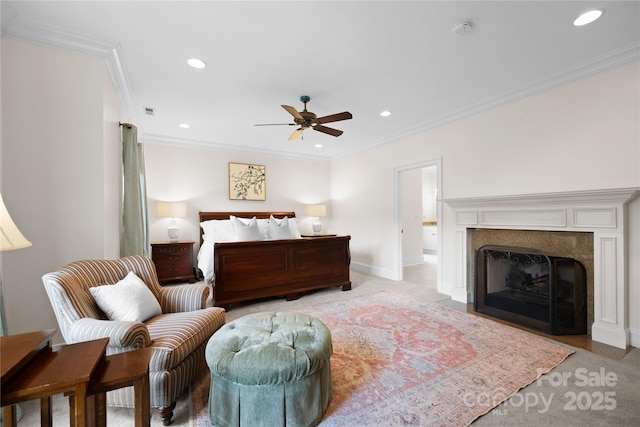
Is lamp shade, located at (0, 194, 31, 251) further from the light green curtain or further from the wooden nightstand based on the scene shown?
the wooden nightstand

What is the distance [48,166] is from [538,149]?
459cm

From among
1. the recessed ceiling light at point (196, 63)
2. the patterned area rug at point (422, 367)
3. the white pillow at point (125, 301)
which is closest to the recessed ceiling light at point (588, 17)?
the patterned area rug at point (422, 367)

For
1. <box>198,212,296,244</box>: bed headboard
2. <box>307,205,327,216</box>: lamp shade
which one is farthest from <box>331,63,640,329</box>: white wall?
<box>198,212,296,244</box>: bed headboard

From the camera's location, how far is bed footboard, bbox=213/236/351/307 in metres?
3.48

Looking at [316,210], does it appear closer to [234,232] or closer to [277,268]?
[234,232]

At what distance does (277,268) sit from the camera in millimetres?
3832

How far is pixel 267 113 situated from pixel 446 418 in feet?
12.1

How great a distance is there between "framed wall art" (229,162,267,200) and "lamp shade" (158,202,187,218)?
0.96 metres

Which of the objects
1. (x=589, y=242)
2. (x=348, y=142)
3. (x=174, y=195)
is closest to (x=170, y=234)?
(x=174, y=195)

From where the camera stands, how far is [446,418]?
5.20ft

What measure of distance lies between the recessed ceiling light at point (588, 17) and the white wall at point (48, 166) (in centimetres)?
374

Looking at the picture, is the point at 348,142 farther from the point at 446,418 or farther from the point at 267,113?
the point at 446,418

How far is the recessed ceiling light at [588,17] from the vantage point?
1.92 metres

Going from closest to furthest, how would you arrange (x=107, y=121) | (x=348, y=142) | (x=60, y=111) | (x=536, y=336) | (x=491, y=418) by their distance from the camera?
1. (x=491, y=418)
2. (x=60, y=111)
3. (x=107, y=121)
4. (x=536, y=336)
5. (x=348, y=142)
